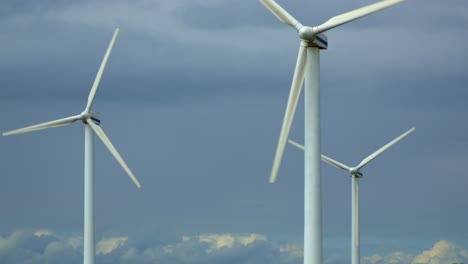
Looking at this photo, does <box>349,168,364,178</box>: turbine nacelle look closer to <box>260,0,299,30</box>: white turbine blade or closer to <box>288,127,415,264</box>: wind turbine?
<box>288,127,415,264</box>: wind turbine

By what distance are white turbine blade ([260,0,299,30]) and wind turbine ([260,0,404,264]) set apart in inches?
18.3

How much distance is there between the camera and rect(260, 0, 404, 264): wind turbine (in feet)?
192

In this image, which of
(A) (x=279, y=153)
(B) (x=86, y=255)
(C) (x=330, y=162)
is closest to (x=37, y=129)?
(B) (x=86, y=255)

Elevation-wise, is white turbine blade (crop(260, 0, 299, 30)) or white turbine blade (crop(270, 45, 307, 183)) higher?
white turbine blade (crop(260, 0, 299, 30))

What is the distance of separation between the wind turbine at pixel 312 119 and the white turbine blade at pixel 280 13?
0.46m

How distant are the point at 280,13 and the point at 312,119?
626 cm

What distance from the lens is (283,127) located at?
58.5m

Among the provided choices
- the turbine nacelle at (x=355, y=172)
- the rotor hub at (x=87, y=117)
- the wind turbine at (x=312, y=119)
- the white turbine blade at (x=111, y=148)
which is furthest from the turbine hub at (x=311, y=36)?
the turbine nacelle at (x=355, y=172)

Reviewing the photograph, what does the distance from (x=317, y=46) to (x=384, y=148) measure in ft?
102

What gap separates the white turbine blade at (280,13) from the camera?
199 feet

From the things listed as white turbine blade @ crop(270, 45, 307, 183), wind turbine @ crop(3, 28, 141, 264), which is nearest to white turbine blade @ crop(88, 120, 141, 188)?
wind turbine @ crop(3, 28, 141, 264)

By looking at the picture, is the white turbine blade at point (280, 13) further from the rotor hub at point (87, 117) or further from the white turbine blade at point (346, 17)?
the rotor hub at point (87, 117)

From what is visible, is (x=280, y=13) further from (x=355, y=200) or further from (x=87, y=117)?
(x=355, y=200)

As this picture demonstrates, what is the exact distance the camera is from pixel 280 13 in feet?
201
